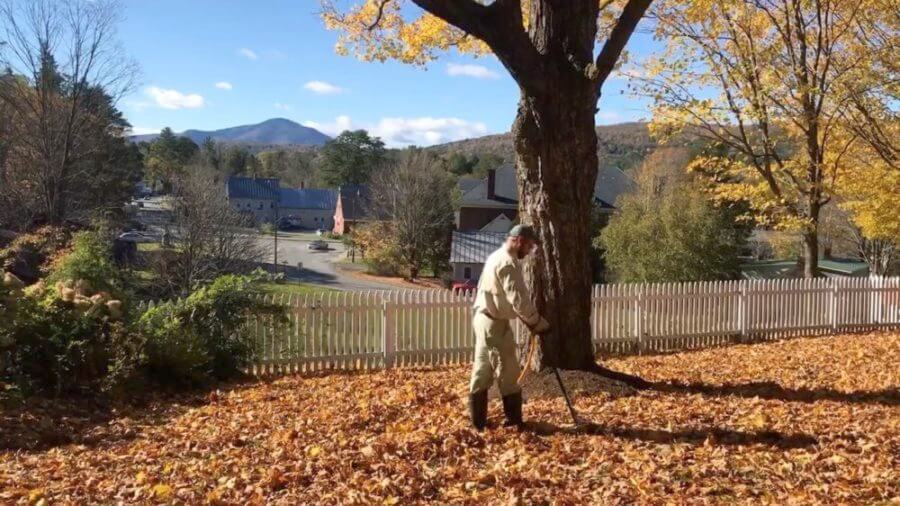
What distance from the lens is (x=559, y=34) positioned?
6934mm

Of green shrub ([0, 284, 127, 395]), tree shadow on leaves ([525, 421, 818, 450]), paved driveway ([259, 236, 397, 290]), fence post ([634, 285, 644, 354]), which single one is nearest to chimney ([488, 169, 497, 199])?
paved driveway ([259, 236, 397, 290])

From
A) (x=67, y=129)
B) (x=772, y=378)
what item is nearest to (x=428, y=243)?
(x=67, y=129)

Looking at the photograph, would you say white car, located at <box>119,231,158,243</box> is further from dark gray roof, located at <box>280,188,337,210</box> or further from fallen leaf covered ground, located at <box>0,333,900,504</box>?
dark gray roof, located at <box>280,188,337,210</box>

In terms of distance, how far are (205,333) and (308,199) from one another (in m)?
93.1

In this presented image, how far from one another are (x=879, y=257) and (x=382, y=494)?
3904 cm

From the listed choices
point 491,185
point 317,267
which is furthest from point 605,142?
point 317,267

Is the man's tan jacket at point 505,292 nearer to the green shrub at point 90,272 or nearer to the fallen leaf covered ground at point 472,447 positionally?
the fallen leaf covered ground at point 472,447

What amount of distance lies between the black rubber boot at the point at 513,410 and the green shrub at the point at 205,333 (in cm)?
466

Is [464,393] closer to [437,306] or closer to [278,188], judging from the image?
[437,306]

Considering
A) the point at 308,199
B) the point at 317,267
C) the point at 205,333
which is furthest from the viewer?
the point at 308,199

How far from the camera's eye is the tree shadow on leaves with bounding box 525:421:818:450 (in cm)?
531

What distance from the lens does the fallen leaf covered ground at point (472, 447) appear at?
441 cm

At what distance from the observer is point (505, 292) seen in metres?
5.41

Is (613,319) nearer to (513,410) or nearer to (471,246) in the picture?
(513,410)
